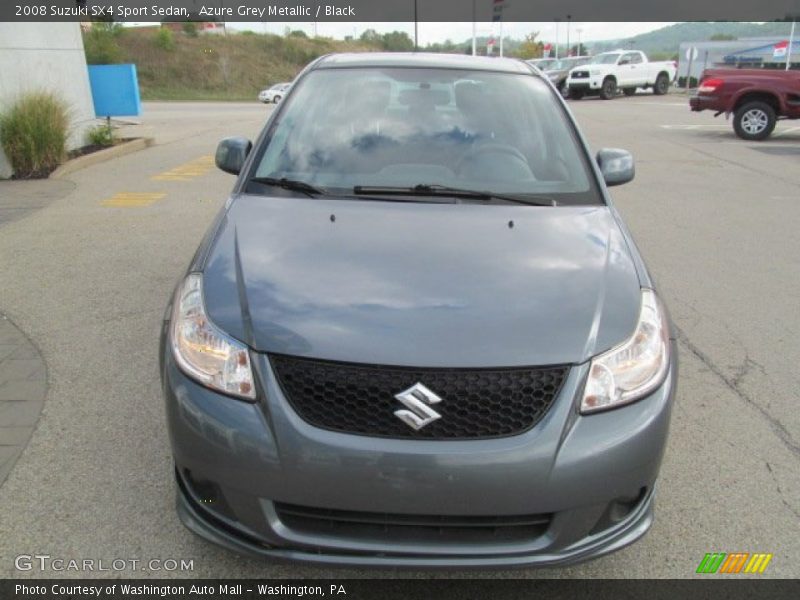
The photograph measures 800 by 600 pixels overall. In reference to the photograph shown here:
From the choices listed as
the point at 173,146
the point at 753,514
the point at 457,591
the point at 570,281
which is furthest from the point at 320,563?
the point at 173,146

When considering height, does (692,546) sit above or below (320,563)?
below

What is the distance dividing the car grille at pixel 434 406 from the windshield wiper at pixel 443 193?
3.80 feet

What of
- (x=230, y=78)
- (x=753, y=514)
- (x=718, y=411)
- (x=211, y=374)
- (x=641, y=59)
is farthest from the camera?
(x=230, y=78)

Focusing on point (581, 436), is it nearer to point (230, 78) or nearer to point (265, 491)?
point (265, 491)

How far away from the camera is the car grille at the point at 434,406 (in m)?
2.00

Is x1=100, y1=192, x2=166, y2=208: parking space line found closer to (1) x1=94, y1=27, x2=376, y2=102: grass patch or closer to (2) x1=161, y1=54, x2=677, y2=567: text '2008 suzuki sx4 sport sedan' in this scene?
(2) x1=161, y1=54, x2=677, y2=567: text '2008 suzuki sx4 sport sedan'

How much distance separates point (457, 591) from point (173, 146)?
13272 millimetres

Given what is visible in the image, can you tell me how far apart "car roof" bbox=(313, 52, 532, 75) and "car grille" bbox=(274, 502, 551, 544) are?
2621mm

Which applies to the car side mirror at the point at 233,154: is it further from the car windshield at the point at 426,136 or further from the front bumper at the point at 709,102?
the front bumper at the point at 709,102

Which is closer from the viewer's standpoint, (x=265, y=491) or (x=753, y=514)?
(x=265, y=491)

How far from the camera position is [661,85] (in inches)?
1246

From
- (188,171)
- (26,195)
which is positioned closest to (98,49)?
(188,171)

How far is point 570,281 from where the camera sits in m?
2.36

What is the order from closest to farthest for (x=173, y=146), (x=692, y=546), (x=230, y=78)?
(x=692, y=546)
(x=173, y=146)
(x=230, y=78)
